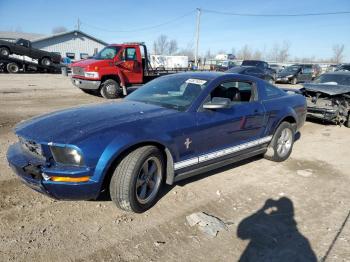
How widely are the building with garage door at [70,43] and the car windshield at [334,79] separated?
38.7 metres

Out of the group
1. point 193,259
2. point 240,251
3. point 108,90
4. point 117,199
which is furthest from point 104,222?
point 108,90

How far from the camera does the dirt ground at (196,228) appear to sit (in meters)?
2.96

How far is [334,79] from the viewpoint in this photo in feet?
32.6

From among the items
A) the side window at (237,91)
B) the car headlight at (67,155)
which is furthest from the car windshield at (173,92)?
the car headlight at (67,155)

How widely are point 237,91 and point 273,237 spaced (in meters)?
2.41

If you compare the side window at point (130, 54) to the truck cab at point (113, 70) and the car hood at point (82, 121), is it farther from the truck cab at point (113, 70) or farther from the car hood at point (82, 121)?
the car hood at point (82, 121)

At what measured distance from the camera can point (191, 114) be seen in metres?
3.97

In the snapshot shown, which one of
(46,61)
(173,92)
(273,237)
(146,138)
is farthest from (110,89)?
(46,61)

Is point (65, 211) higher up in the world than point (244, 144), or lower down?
lower down

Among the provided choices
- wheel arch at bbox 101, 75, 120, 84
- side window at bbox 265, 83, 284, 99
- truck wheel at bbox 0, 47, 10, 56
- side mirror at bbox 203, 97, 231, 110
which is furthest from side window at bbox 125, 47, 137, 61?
truck wheel at bbox 0, 47, 10, 56

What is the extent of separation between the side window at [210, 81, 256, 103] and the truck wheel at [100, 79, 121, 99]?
322 inches

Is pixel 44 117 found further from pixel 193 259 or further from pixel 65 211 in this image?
pixel 193 259

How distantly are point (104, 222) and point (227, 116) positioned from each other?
7.05 ft

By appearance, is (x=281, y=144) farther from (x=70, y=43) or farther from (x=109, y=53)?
(x=70, y=43)
